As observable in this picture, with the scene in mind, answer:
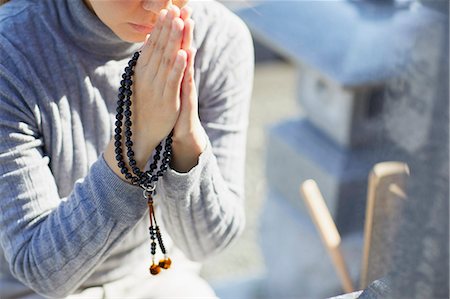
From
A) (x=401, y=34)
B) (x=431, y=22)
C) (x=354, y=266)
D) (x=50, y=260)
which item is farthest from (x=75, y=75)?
(x=354, y=266)

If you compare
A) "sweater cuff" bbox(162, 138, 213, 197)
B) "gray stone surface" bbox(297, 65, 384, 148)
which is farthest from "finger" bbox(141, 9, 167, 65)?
"gray stone surface" bbox(297, 65, 384, 148)

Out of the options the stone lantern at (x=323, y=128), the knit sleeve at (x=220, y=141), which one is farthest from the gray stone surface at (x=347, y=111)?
the knit sleeve at (x=220, y=141)

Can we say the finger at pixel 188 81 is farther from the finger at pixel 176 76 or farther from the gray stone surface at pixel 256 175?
the gray stone surface at pixel 256 175

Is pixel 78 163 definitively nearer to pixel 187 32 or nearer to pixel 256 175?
pixel 187 32

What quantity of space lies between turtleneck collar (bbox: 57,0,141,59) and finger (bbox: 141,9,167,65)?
19 cm

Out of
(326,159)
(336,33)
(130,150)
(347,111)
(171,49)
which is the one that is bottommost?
(326,159)

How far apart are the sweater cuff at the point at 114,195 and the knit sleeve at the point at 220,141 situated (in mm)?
89

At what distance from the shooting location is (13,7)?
1.03 meters

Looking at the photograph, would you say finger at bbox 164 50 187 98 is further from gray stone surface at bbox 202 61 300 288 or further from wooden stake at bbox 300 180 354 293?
gray stone surface at bbox 202 61 300 288

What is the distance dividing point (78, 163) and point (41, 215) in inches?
4.1

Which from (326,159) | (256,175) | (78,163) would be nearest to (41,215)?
(78,163)

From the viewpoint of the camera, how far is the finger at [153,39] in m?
0.81

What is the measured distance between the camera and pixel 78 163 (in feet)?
3.46

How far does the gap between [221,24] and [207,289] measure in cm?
39
